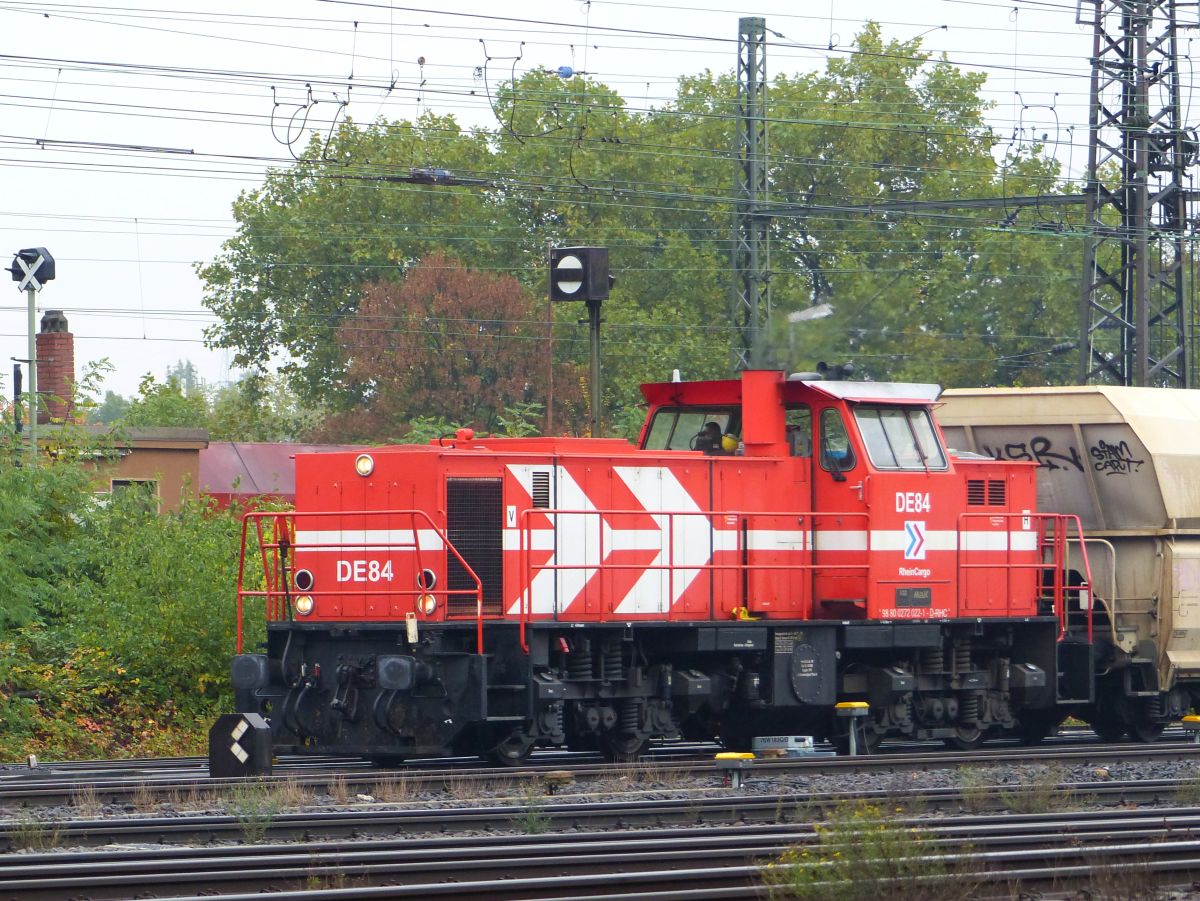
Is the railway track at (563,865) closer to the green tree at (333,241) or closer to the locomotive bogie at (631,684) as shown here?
the locomotive bogie at (631,684)

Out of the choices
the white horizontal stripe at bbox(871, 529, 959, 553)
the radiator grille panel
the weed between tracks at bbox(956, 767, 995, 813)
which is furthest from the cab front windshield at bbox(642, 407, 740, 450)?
the weed between tracks at bbox(956, 767, 995, 813)

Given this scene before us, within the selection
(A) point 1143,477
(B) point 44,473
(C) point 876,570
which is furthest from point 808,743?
(B) point 44,473

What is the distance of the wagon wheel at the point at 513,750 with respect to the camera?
48.0ft

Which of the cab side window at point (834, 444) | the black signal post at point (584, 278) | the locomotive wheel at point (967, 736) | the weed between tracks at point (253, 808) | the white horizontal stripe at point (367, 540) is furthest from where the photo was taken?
the black signal post at point (584, 278)

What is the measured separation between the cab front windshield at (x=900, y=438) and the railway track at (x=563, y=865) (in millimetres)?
6033

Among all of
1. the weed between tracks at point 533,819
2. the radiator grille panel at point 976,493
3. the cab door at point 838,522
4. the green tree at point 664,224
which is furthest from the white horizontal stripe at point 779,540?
the green tree at point 664,224

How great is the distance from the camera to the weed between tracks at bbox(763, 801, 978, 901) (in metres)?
7.84

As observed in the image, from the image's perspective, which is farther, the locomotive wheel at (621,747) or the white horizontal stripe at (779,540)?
the white horizontal stripe at (779,540)

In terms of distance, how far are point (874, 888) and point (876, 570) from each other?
8347 millimetres

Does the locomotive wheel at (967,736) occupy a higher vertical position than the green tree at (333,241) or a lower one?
lower

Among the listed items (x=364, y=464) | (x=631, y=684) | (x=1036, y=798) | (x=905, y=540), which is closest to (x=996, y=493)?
(x=905, y=540)

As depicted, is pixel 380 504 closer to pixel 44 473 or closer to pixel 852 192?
pixel 44 473

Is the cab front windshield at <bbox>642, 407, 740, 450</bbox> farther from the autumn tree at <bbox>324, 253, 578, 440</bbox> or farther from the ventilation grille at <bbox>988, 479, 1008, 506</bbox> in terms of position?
the autumn tree at <bbox>324, 253, 578, 440</bbox>

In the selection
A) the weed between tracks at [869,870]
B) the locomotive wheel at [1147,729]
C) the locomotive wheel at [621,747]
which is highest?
the weed between tracks at [869,870]
